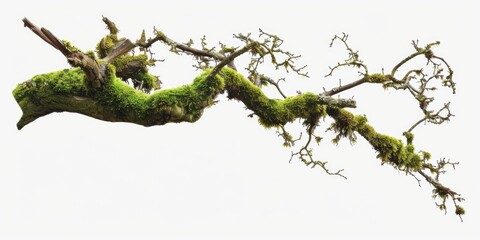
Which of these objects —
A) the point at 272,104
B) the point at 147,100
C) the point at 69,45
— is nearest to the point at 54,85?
the point at 69,45

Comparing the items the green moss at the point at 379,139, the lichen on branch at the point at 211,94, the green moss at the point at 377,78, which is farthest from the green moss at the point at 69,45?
the green moss at the point at 377,78

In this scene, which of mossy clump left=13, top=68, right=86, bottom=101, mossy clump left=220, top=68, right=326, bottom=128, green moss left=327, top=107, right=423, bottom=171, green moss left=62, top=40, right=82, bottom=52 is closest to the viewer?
green moss left=62, top=40, right=82, bottom=52

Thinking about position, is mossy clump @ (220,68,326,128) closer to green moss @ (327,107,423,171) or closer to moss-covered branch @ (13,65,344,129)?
moss-covered branch @ (13,65,344,129)

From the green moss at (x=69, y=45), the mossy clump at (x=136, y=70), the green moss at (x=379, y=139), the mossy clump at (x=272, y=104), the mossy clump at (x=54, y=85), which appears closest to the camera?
the green moss at (x=69, y=45)

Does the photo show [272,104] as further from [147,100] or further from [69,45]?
[69,45]

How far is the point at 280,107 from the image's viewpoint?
6016 millimetres

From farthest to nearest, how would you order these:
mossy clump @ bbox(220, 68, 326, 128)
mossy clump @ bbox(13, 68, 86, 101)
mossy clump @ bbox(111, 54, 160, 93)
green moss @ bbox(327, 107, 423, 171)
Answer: mossy clump @ bbox(111, 54, 160, 93)
green moss @ bbox(327, 107, 423, 171)
mossy clump @ bbox(220, 68, 326, 128)
mossy clump @ bbox(13, 68, 86, 101)

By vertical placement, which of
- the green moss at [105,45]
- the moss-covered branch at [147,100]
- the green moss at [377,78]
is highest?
the green moss at [105,45]

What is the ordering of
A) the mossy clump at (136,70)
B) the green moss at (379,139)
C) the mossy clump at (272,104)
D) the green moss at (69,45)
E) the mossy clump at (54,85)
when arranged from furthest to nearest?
the mossy clump at (136,70) → the green moss at (379,139) → the mossy clump at (272,104) → the mossy clump at (54,85) → the green moss at (69,45)

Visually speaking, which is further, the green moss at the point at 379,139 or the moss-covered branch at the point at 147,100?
the green moss at the point at 379,139

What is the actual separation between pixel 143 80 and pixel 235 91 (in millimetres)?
1216

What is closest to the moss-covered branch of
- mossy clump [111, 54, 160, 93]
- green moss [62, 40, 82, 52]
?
green moss [62, 40, 82, 52]

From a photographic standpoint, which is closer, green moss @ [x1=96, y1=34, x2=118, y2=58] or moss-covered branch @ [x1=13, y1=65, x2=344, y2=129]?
moss-covered branch @ [x1=13, y1=65, x2=344, y2=129]

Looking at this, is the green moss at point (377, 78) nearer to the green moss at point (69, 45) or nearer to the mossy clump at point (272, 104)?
the mossy clump at point (272, 104)
